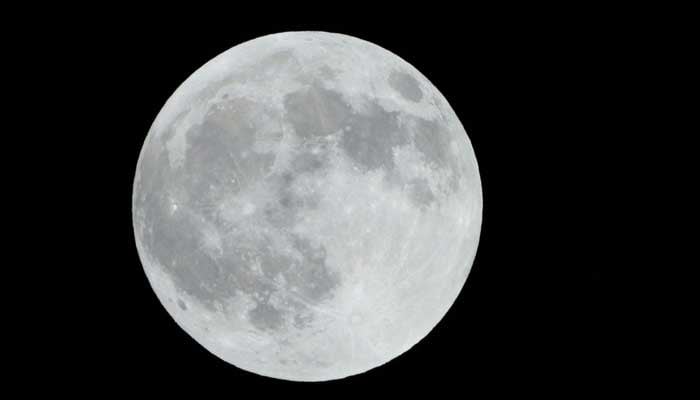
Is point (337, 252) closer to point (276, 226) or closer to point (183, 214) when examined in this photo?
point (276, 226)

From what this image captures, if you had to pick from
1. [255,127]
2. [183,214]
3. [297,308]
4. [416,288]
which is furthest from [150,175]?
[416,288]

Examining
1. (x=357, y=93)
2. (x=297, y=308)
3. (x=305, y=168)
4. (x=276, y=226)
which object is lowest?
(x=297, y=308)

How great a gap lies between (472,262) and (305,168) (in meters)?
1.63

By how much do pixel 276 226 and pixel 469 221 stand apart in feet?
4.54

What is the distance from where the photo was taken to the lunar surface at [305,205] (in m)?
4.44

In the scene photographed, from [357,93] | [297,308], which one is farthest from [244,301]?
[357,93]

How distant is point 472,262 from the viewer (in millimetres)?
5387

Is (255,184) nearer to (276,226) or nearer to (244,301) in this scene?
(276,226)

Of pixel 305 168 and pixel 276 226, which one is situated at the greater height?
pixel 305 168

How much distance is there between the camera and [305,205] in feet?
14.4

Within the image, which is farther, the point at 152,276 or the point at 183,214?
the point at 152,276

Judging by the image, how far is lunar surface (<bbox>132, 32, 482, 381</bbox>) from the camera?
A: 14.6ft

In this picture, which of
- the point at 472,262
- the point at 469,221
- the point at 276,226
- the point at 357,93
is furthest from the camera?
the point at 472,262

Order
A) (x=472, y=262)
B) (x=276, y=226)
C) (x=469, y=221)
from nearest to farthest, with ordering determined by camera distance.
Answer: (x=276, y=226) → (x=469, y=221) → (x=472, y=262)
